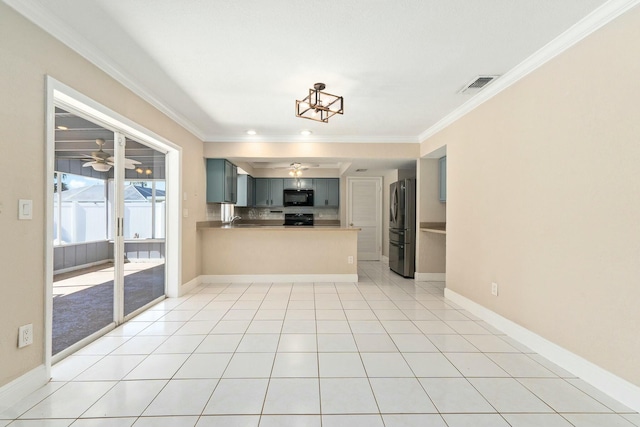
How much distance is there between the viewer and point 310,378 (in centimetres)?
192

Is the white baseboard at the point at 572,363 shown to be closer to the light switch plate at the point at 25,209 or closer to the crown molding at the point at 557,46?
the crown molding at the point at 557,46

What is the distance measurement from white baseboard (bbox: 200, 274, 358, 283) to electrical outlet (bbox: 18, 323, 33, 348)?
2893 millimetres

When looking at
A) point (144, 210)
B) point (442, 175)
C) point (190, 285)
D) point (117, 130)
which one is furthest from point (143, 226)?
point (442, 175)

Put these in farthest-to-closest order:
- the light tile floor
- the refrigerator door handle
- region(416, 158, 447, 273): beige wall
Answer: the refrigerator door handle < region(416, 158, 447, 273): beige wall < the light tile floor

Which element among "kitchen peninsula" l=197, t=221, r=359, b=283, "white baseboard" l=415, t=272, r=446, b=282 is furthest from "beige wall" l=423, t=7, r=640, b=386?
"kitchen peninsula" l=197, t=221, r=359, b=283

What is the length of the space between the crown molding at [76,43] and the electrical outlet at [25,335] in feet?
6.24

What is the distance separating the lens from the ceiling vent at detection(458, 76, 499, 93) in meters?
2.65

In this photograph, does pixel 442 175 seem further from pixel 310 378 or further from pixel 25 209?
pixel 25 209

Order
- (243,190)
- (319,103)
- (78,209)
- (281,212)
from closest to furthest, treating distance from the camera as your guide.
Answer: (78,209)
(319,103)
(243,190)
(281,212)

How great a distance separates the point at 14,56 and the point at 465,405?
337cm

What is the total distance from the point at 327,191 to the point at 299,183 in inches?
29.0

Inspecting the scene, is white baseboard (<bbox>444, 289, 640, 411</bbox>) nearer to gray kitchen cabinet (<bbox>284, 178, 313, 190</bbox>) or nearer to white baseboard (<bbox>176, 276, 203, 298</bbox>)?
white baseboard (<bbox>176, 276, 203, 298</bbox>)

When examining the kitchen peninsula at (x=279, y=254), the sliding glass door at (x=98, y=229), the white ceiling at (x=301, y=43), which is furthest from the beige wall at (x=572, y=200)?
the sliding glass door at (x=98, y=229)

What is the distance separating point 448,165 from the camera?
3.78 metres
